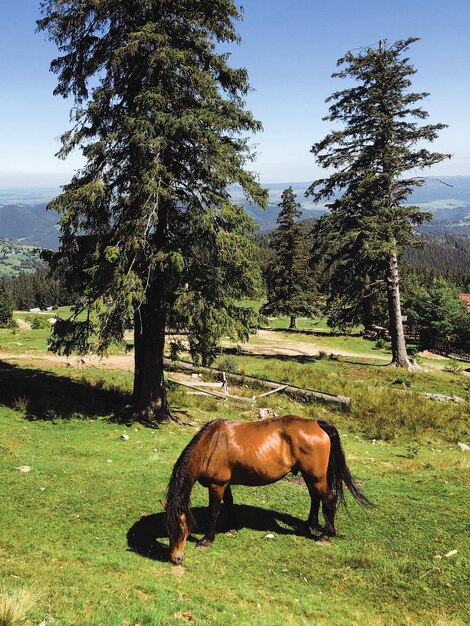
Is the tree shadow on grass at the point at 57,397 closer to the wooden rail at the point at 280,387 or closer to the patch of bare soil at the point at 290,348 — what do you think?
the wooden rail at the point at 280,387

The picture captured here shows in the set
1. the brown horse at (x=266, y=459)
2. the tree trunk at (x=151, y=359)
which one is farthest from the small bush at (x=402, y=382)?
the brown horse at (x=266, y=459)

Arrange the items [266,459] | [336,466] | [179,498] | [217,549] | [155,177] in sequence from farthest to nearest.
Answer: [155,177] → [336,466] → [266,459] → [217,549] → [179,498]

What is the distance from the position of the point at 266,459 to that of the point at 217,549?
64.2 inches

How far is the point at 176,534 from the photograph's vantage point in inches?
259

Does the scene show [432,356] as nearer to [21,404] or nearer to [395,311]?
[395,311]

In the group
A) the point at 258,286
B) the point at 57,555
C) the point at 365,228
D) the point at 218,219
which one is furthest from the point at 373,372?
the point at 57,555

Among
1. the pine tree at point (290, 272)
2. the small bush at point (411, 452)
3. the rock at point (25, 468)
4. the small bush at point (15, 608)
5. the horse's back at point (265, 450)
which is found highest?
the pine tree at point (290, 272)

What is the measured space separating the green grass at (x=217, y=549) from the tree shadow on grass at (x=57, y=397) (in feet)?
6.20

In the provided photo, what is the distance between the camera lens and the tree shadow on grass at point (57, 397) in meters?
14.0

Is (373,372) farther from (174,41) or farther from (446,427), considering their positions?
(174,41)

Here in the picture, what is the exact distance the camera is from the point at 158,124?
40.5 ft

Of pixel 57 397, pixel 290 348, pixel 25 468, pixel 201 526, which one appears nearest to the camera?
pixel 201 526

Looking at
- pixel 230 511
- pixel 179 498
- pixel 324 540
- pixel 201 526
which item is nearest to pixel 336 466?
pixel 324 540

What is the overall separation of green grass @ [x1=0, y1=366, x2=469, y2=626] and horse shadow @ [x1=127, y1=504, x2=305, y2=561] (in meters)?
0.04
